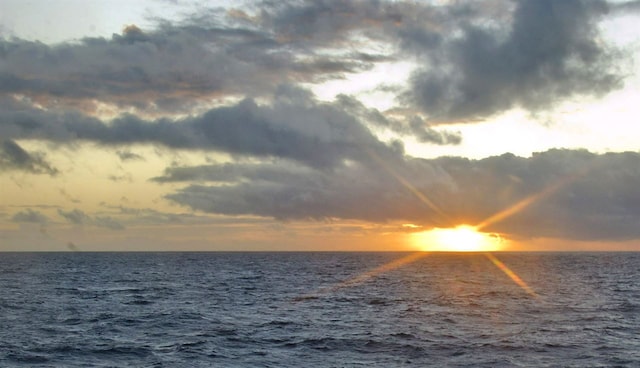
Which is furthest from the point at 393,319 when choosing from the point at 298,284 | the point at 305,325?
the point at 298,284

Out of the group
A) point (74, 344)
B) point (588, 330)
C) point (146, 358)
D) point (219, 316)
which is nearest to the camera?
point (146, 358)

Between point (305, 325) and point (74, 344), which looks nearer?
point (74, 344)

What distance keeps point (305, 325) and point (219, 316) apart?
1024 centimetres

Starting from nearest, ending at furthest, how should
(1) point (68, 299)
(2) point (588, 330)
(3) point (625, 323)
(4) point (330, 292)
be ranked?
(2) point (588, 330), (3) point (625, 323), (1) point (68, 299), (4) point (330, 292)

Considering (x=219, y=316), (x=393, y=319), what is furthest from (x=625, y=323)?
(x=219, y=316)

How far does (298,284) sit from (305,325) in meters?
49.9

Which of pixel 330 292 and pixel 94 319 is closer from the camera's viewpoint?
pixel 94 319

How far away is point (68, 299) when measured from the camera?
73.9 meters

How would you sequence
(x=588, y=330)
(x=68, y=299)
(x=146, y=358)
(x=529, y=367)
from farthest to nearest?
(x=68, y=299) < (x=588, y=330) < (x=146, y=358) < (x=529, y=367)

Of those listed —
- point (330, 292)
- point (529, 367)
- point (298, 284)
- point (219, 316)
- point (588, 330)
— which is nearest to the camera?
point (529, 367)

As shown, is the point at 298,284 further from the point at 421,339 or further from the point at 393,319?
the point at 421,339

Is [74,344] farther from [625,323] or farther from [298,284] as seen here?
[298,284]

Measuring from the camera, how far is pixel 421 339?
4544 centimetres

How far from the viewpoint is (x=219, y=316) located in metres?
58.6
